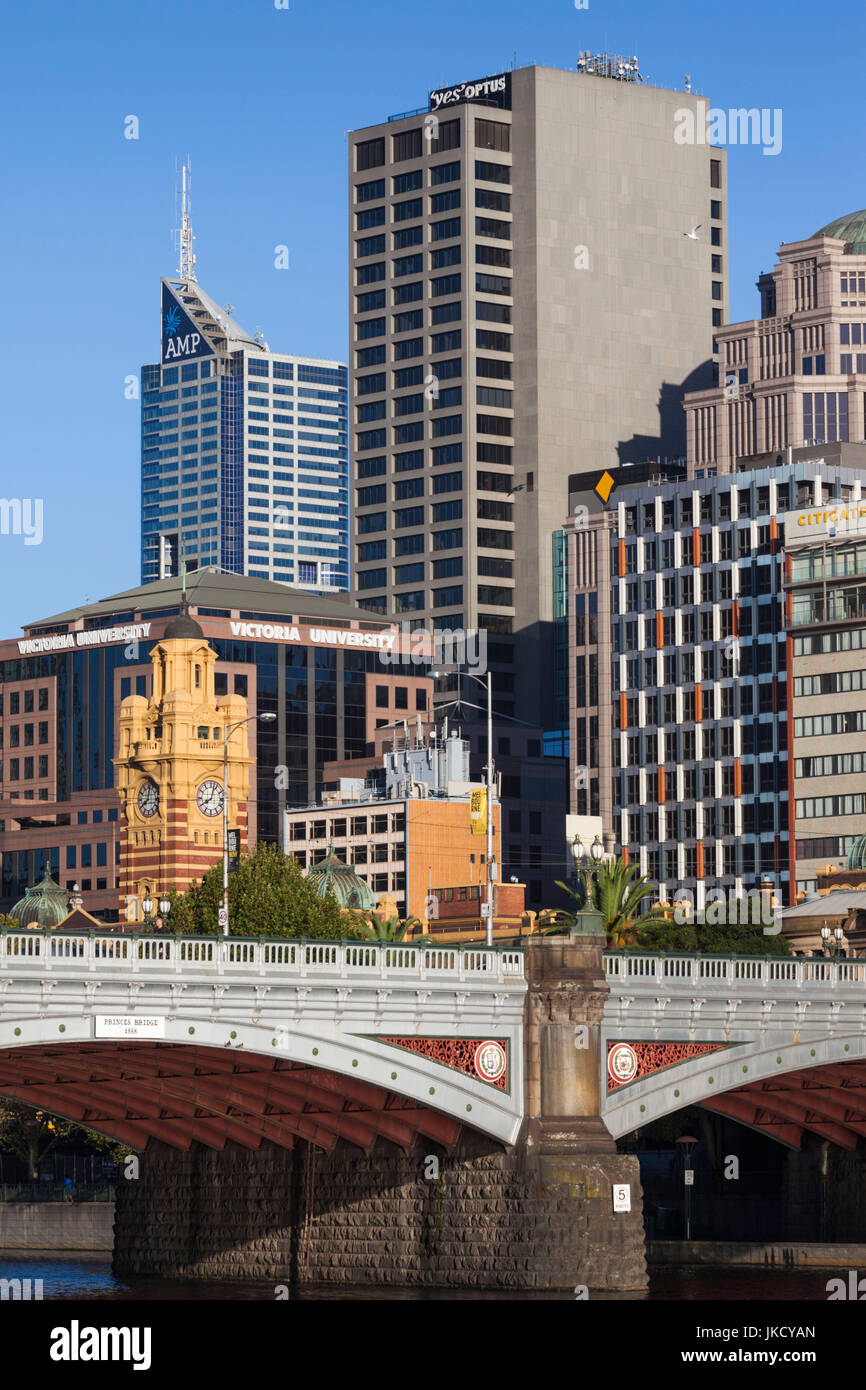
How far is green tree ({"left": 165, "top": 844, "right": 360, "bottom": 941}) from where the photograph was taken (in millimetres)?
121188

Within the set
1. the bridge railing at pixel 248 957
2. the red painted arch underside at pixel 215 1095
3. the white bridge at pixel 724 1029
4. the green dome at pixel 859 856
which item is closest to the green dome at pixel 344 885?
the green dome at pixel 859 856

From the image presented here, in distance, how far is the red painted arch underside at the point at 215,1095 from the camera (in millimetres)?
78688

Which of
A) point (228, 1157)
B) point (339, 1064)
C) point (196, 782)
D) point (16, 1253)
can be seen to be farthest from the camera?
point (196, 782)

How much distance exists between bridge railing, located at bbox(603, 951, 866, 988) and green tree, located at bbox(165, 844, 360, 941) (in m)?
31.2

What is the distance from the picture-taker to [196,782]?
199 m

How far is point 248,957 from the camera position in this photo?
75688 millimetres

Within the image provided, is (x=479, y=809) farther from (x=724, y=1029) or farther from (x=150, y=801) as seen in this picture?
(x=724, y=1029)

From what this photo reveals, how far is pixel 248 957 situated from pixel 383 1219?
13.9 meters

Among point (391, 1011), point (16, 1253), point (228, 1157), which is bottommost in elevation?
point (16, 1253)

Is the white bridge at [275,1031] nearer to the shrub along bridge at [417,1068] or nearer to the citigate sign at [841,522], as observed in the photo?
the shrub along bridge at [417,1068]

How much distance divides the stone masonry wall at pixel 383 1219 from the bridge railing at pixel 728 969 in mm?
6188
